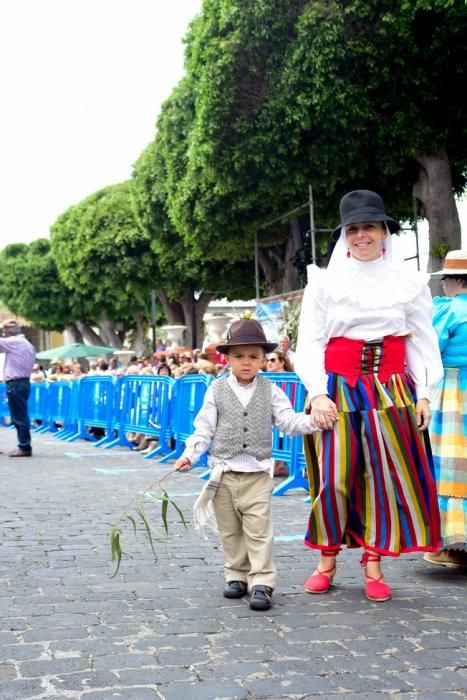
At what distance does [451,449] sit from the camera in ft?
18.4

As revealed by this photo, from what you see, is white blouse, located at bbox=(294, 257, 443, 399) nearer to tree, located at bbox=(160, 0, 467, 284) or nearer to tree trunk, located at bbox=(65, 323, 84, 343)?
tree, located at bbox=(160, 0, 467, 284)

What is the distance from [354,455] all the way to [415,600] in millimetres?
751

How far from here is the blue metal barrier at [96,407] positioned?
Result: 52.1 feet

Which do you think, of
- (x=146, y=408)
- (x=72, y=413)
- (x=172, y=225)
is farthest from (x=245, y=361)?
(x=172, y=225)

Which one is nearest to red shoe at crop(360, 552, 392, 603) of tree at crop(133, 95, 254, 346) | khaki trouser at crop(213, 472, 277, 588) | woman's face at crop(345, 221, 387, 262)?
khaki trouser at crop(213, 472, 277, 588)

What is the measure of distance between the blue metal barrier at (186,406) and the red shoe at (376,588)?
21.5ft

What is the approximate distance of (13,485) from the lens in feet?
33.6

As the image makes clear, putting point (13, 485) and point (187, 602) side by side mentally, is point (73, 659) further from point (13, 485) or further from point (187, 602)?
point (13, 485)

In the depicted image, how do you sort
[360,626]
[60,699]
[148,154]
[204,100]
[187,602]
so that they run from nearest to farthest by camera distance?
[60,699] < [360,626] < [187,602] < [204,100] < [148,154]

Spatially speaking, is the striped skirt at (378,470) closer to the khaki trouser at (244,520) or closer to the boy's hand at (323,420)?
the boy's hand at (323,420)

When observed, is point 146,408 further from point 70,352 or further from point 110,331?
point 110,331

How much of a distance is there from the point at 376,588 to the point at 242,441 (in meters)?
0.96

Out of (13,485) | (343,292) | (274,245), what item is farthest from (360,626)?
(274,245)

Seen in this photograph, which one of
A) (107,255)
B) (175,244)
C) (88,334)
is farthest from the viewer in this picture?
(88,334)
